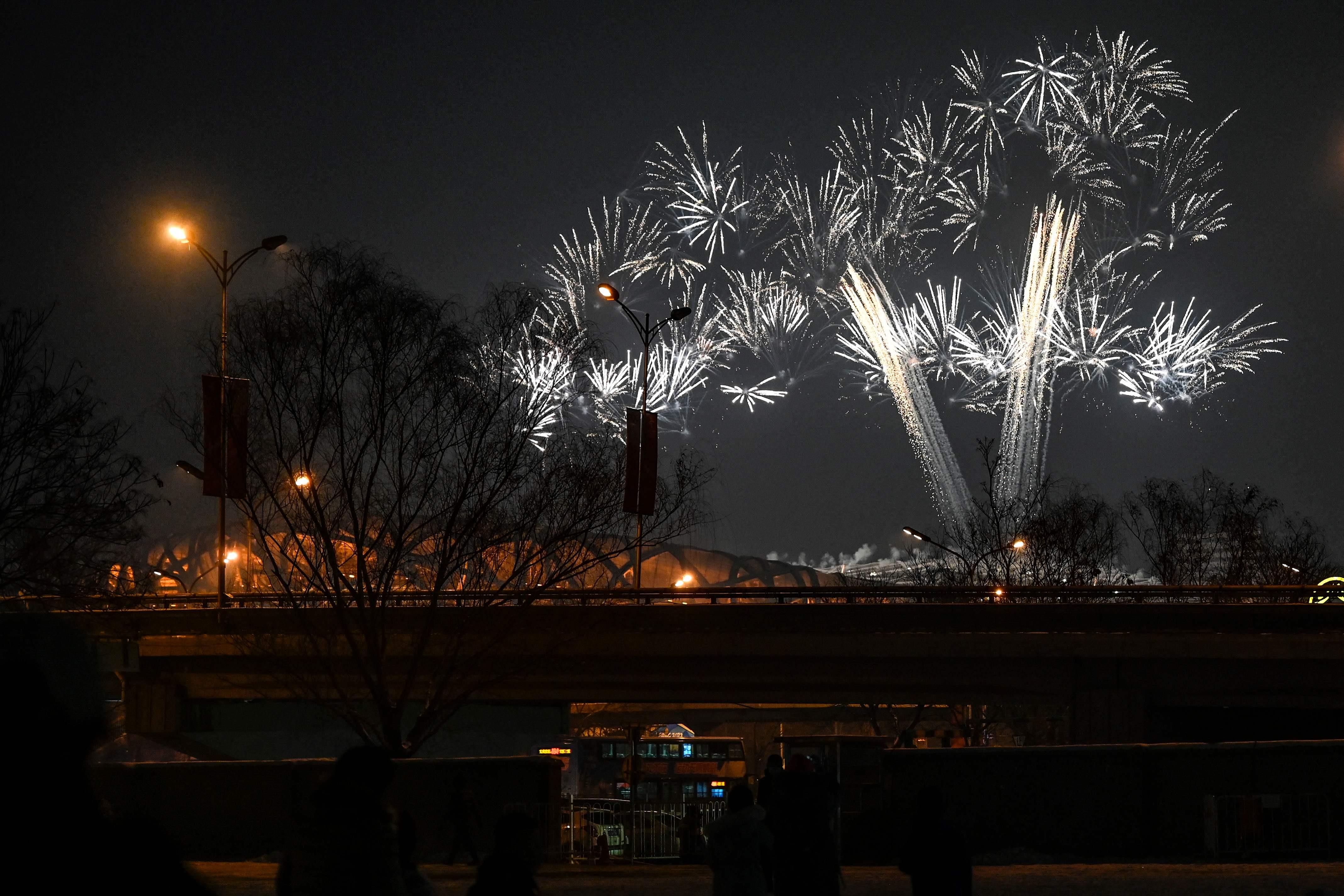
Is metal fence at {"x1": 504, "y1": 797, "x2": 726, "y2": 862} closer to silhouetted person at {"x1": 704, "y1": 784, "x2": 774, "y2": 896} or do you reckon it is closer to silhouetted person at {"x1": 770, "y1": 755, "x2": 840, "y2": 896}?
silhouetted person at {"x1": 770, "y1": 755, "x2": 840, "y2": 896}

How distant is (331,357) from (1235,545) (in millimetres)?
67188

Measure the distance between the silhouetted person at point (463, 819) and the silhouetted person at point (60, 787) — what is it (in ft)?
68.2

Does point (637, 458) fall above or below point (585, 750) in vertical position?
above

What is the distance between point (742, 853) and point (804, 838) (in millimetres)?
546

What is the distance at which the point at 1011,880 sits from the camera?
787 inches

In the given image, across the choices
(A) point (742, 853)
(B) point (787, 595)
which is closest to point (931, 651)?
(B) point (787, 595)

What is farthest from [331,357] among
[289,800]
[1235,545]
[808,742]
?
[1235,545]

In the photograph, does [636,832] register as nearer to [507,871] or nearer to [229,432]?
[229,432]

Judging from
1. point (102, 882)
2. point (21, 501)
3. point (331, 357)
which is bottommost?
point (102, 882)

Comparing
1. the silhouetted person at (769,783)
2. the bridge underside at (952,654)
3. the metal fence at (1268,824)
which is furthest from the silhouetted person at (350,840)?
the bridge underside at (952,654)

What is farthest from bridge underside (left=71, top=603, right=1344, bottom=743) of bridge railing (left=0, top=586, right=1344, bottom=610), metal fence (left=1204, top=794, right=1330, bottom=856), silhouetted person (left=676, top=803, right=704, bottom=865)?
metal fence (left=1204, top=794, right=1330, bottom=856)

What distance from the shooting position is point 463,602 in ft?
131

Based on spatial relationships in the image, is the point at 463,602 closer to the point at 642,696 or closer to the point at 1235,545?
the point at 642,696

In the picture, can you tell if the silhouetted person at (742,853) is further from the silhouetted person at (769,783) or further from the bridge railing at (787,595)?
the bridge railing at (787,595)
